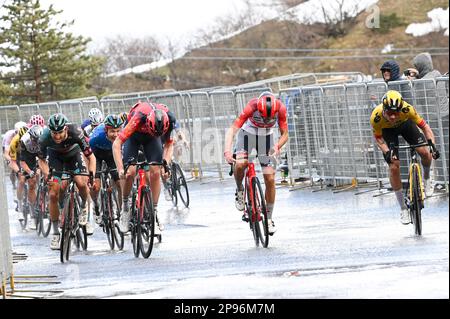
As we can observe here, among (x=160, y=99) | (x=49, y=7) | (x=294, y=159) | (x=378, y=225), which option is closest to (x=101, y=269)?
(x=378, y=225)

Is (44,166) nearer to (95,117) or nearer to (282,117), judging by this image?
(95,117)

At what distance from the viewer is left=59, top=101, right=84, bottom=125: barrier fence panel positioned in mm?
35000

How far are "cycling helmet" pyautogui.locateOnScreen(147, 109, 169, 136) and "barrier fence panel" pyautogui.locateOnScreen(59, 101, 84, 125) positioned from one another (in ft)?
63.4

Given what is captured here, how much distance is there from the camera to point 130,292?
1255 centimetres

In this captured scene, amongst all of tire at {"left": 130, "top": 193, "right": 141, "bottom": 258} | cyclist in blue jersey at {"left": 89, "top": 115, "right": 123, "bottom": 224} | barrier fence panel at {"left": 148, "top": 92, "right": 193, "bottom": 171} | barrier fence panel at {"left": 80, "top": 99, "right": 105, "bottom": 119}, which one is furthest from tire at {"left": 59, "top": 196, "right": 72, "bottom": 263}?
barrier fence panel at {"left": 80, "top": 99, "right": 105, "bottom": 119}

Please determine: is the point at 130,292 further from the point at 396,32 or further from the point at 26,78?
the point at 396,32

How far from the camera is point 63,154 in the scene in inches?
661

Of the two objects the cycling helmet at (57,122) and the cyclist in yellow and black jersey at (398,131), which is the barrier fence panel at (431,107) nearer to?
the cyclist in yellow and black jersey at (398,131)

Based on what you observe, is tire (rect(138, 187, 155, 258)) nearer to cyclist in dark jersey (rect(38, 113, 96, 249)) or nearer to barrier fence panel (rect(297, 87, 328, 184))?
cyclist in dark jersey (rect(38, 113, 96, 249))

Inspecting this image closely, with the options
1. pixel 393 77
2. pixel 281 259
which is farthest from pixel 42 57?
pixel 281 259

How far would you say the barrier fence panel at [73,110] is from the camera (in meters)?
35.0

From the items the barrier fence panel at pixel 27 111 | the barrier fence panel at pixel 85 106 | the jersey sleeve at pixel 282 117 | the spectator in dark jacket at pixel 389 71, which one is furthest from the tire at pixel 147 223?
the barrier fence panel at pixel 27 111

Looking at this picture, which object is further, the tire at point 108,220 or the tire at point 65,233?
the tire at point 108,220

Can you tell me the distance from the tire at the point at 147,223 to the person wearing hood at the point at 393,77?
5.42m
